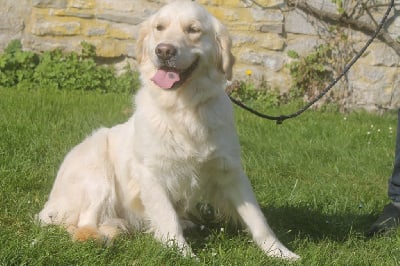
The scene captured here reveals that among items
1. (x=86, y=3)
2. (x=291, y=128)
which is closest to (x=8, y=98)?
(x=86, y=3)

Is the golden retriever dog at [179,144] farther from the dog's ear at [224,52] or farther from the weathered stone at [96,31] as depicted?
the weathered stone at [96,31]

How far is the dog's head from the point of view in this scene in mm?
3355

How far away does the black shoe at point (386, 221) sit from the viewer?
3.99m

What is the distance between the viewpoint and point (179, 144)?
11.5 feet

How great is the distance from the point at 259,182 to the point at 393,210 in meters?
1.07

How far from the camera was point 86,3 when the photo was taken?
786 cm

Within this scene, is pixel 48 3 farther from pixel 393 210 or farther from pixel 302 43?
pixel 393 210

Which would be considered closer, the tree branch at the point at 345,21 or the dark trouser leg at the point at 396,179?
the dark trouser leg at the point at 396,179

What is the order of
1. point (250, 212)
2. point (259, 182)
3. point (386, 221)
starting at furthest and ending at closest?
point (259, 182) < point (386, 221) < point (250, 212)

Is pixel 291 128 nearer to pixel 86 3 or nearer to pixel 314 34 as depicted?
pixel 314 34

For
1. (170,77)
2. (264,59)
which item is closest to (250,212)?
(170,77)

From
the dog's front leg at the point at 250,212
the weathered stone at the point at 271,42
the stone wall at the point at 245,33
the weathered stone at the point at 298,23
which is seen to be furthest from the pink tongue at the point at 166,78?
the weathered stone at the point at 298,23

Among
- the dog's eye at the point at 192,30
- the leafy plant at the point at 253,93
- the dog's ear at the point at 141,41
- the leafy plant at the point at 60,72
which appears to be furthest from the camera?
the leafy plant at the point at 253,93

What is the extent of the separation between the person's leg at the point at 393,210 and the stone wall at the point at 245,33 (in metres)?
3.91
